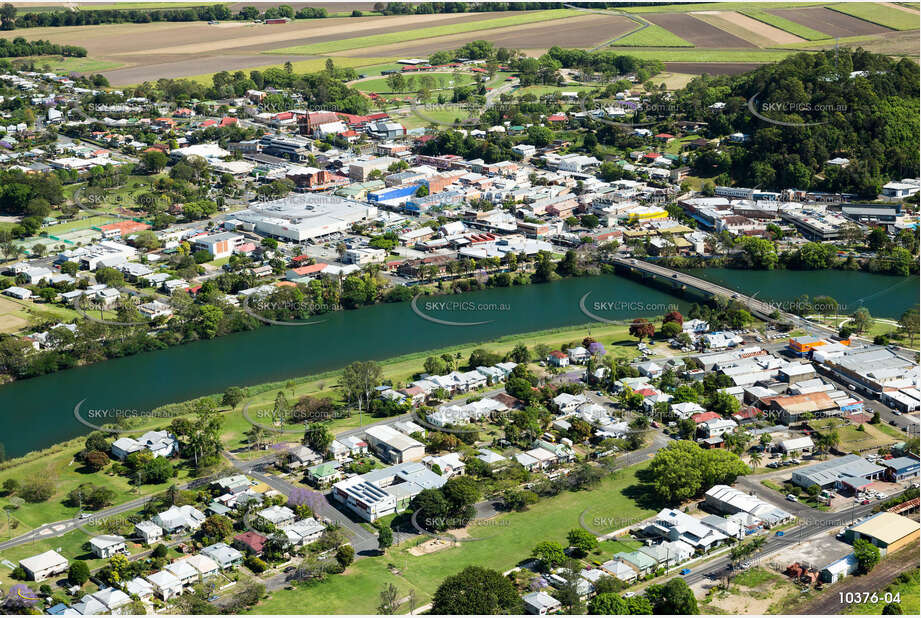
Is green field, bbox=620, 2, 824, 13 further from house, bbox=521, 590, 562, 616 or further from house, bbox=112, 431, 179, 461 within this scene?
house, bbox=521, 590, 562, 616

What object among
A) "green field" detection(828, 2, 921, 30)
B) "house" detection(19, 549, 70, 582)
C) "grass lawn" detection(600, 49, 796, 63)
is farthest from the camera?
"green field" detection(828, 2, 921, 30)

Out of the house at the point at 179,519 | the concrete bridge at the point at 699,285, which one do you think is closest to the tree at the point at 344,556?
the house at the point at 179,519

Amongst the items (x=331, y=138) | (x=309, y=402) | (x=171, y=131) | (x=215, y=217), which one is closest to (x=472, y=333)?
(x=309, y=402)

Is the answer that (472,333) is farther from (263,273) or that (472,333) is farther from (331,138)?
(331,138)

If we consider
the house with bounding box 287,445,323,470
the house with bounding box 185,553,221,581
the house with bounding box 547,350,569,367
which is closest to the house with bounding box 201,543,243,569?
the house with bounding box 185,553,221,581

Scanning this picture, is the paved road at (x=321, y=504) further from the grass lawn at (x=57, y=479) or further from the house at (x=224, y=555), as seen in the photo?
the house at (x=224, y=555)

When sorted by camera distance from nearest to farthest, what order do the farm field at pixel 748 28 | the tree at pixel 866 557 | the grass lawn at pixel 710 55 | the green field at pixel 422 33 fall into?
the tree at pixel 866 557 < the grass lawn at pixel 710 55 < the farm field at pixel 748 28 < the green field at pixel 422 33
